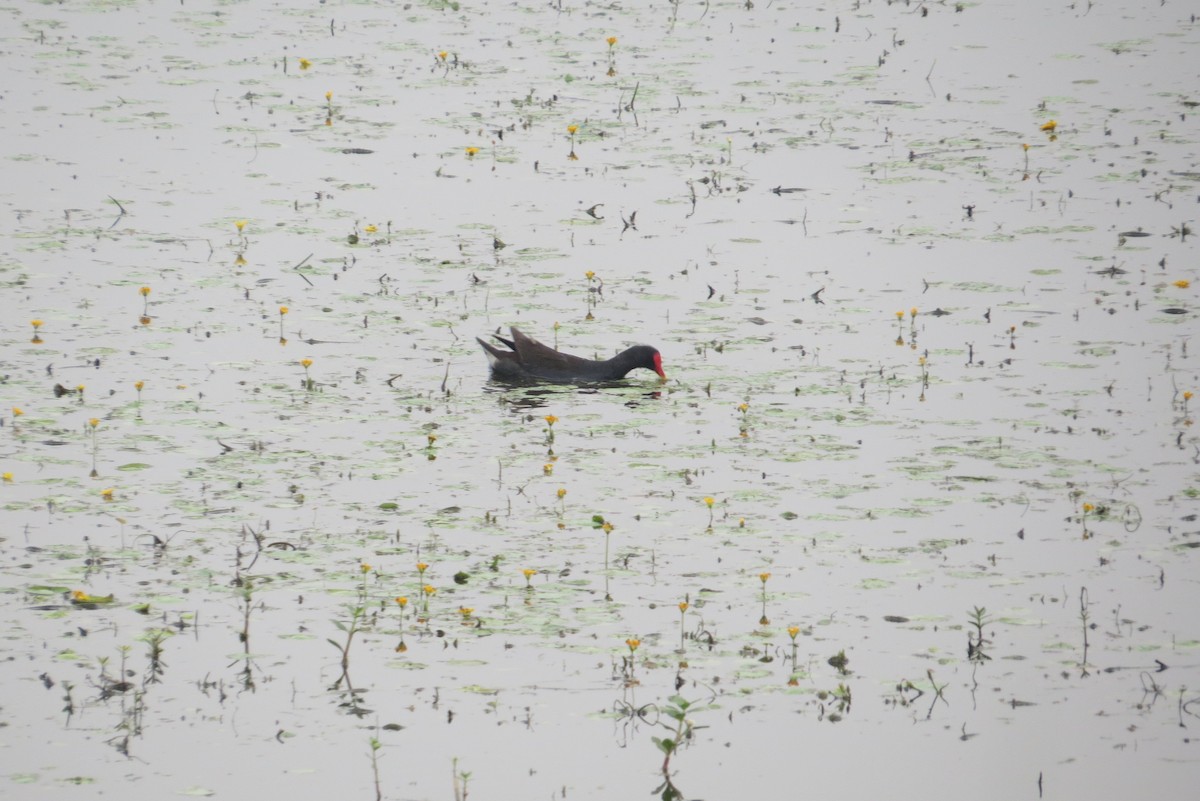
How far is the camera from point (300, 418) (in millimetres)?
9828

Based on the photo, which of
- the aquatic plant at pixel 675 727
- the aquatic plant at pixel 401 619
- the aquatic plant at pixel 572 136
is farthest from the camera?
the aquatic plant at pixel 572 136

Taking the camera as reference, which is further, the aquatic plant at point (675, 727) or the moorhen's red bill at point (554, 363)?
the moorhen's red bill at point (554, 363)

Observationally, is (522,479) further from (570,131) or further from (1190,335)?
(570,131)

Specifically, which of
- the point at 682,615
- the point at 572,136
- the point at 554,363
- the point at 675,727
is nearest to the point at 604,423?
the point at 554,363

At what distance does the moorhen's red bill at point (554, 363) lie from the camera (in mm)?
10571

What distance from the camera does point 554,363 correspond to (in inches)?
420

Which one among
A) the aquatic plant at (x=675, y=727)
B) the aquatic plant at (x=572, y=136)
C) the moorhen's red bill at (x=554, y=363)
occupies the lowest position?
the aquatic plant at (x=675, y=727)

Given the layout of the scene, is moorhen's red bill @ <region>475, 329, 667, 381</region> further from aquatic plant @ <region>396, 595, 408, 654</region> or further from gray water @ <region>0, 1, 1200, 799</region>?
aquatic plant @ <region>396, 595, 408, 654</region>

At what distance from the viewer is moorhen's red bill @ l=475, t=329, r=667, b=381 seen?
10571mm

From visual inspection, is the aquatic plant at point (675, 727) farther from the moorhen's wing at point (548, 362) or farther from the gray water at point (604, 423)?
the moorhen's wing at point (548, 362)

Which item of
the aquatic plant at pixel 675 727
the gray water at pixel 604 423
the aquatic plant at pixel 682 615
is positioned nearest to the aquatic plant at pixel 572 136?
the gray water at pixel 604 423

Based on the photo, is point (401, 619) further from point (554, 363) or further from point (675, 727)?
point (554, 363)

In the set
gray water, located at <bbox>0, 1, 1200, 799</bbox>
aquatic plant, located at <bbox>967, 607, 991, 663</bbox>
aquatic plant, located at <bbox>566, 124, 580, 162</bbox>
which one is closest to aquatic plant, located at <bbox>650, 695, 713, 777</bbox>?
gray water, located at <bbox>0, 1, 1200, 799</bbox>

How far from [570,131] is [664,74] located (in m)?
2.64
